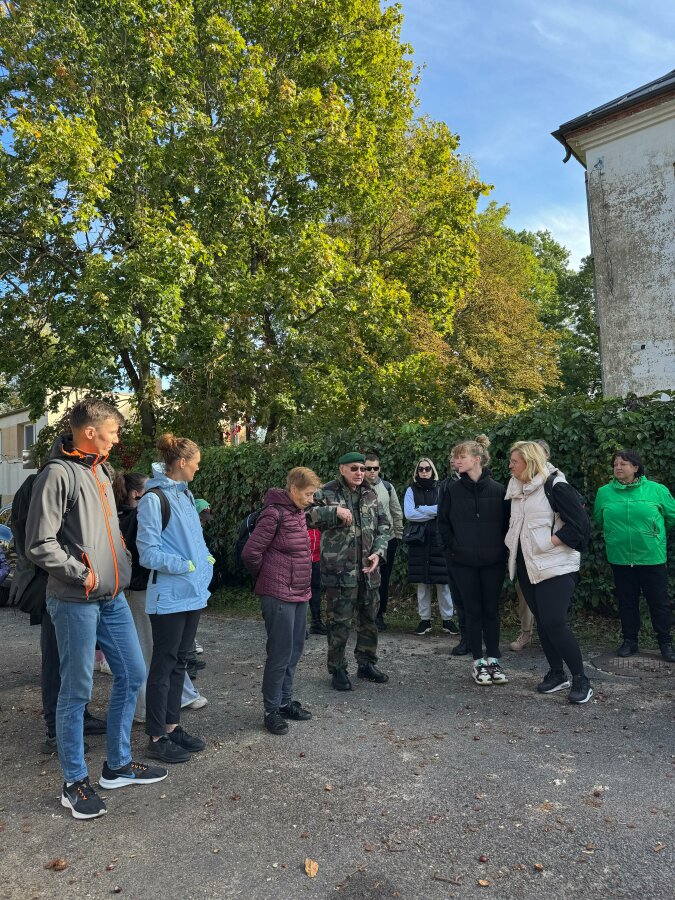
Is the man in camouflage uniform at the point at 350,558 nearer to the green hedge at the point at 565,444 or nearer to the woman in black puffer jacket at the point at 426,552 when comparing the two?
the woman in black puffer jacket at the point at 426,552

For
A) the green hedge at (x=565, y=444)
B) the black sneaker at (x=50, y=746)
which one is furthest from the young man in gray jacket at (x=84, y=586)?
the green hedge at (x=565, y=444)

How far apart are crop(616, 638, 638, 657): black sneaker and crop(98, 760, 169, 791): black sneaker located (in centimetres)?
435

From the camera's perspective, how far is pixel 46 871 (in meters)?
3.07

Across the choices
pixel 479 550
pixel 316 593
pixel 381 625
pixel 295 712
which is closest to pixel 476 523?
pixel 479 550

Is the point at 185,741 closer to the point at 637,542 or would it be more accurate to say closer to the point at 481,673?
the point at 481,673

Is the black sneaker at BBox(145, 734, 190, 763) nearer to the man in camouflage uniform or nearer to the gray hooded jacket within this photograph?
the gray hooded jacket

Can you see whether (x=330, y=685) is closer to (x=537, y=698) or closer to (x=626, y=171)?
(x=537, y=698)

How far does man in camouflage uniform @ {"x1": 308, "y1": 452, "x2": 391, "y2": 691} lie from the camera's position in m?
5.55

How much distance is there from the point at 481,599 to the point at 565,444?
2707mm

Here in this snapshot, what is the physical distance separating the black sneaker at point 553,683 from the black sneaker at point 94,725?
338 centimetres

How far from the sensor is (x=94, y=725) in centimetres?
484

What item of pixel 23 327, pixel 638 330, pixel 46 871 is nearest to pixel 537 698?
pixel 46 871

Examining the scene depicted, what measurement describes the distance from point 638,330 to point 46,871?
53.0 feet

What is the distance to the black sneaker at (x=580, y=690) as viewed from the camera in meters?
5.08
